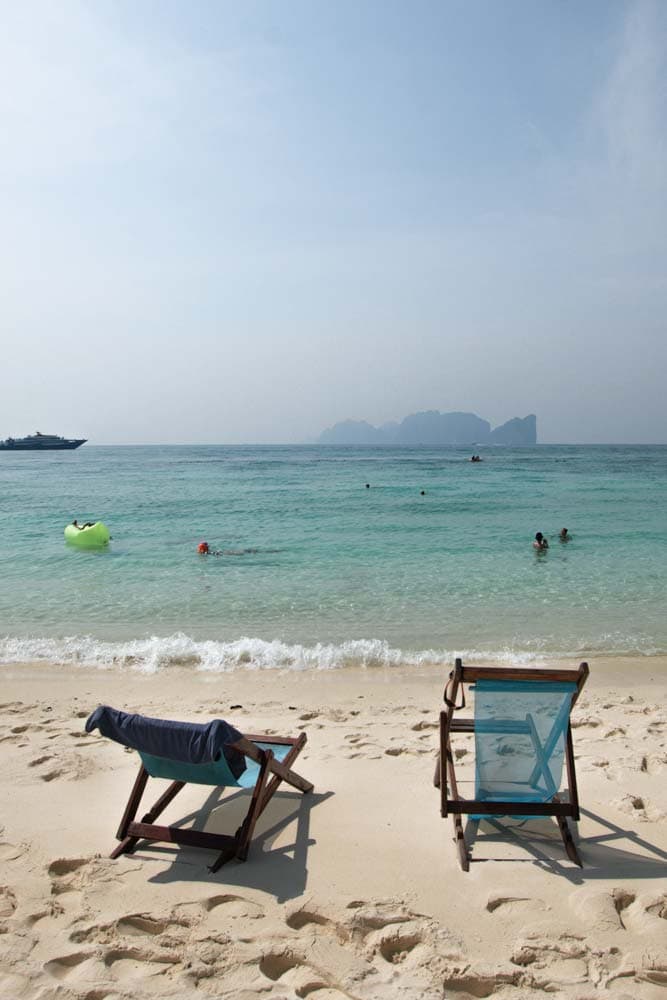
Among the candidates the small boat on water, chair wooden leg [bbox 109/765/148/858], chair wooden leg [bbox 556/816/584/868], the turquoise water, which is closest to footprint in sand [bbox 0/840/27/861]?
chair wooden leg [bbox 109/765/148/858]

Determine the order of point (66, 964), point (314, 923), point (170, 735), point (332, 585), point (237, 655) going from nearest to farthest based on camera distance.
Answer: point (66, 964), point (314, 923), point (170, 735), point (237, 655), point (332, 585)

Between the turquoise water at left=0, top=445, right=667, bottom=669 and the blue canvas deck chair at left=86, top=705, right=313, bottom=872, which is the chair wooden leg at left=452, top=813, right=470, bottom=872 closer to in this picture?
the blue canvas deck chair at left=86, top=705, right=313, bottom=872

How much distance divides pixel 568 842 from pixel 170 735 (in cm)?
250

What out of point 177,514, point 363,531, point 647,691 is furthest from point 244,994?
point 177,514

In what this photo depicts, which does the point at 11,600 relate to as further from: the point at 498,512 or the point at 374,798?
the point at 498,512

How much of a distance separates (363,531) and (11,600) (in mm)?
11307

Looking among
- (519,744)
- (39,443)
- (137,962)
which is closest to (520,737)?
(519,744)

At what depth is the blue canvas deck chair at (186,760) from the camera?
3637 millimetres

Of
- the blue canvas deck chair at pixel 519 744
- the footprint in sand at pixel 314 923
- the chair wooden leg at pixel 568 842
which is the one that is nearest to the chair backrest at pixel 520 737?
the blue canvas deck chair at pixel 519 744

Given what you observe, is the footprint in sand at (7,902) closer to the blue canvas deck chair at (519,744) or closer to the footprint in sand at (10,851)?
the footprint in sand at (10,851)

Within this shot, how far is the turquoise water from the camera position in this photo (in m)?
9.13

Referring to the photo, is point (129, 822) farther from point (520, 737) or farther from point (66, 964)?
point (520, 737)

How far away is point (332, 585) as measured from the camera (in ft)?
42.0

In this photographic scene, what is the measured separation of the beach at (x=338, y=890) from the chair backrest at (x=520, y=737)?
0.38 meters
